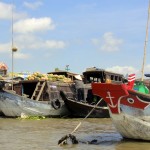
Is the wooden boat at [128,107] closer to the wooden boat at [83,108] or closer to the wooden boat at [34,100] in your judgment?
the wooden boat at [83,108]

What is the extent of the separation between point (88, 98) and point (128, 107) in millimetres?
10080

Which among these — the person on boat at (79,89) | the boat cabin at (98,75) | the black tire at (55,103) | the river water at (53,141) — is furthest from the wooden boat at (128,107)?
the boat cabin at (98,75)

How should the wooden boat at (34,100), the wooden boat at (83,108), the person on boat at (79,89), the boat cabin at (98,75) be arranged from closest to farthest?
the wooden boat at (34,100) → the wooden boat at (83,108) → the person on boat at (79,89) → the boat cabin at (98,75)

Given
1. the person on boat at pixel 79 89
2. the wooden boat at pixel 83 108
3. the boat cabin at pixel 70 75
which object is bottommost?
the wooden boat at pixel 83 108

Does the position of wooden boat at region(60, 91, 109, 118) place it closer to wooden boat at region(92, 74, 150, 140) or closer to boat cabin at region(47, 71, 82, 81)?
boat cabin at region(47, 71, 82, 81)

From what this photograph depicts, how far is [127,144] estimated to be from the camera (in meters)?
8.69

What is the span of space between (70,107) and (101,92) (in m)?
8.39

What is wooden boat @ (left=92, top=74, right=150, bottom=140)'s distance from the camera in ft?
27.8

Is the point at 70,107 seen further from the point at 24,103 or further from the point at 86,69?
the point at 86,69

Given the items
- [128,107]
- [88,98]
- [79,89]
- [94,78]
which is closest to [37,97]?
[79,89]

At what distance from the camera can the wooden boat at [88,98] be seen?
16672mm

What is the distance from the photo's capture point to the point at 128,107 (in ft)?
28.7

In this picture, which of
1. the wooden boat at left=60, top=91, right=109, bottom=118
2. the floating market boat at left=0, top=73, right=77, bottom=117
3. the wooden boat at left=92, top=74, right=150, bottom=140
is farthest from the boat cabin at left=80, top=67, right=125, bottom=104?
the wooden boat at left=92, top=74, right=150, bottom=140

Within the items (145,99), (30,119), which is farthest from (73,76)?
(145,99)
